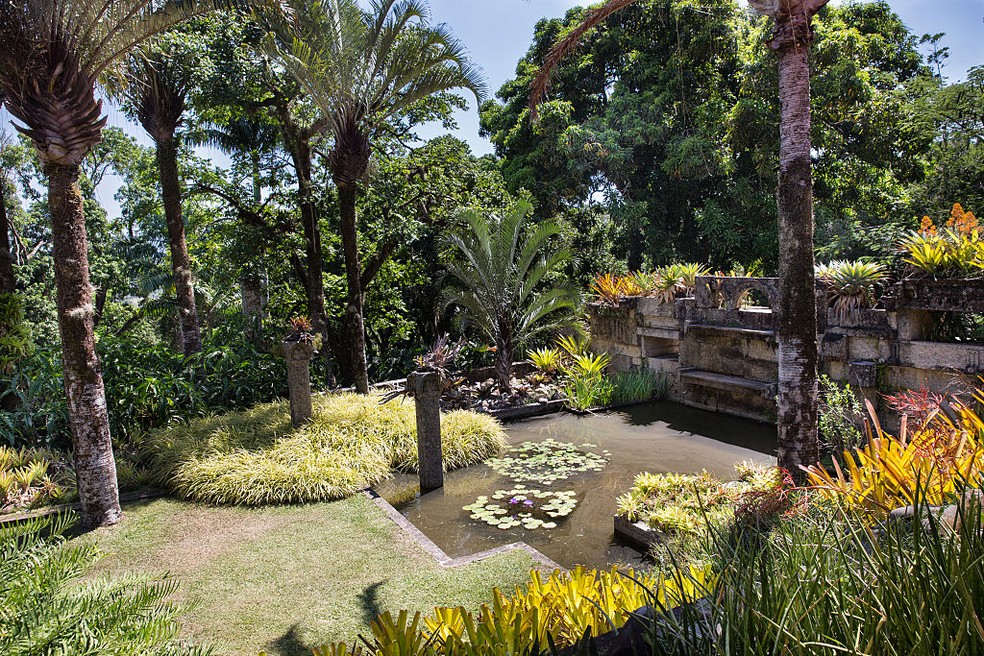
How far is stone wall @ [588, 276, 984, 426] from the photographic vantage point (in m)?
6.82

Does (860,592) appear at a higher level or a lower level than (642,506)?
Answer: higher

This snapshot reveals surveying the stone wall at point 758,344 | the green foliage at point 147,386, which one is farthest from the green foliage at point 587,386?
the green foliage at point 147,386

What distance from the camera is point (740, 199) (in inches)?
580

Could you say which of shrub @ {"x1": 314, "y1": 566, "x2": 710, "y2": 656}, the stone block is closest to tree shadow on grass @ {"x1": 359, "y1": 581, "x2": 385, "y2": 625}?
shrub @ {"x1": 314, "y1": 566, "x2": 710, "y2": 656}

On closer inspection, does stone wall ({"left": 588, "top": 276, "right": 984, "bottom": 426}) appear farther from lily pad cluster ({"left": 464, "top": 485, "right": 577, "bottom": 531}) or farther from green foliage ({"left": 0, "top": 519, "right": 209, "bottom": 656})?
green foliage ({"left": 0, "top": 519, "right": 209, "bottom": 656})

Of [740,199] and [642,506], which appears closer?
[642,506]

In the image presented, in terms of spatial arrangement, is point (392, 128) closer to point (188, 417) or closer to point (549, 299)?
point (549, 299)

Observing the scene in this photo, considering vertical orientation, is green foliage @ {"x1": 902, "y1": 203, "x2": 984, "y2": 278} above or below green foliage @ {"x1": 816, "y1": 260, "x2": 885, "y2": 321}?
above

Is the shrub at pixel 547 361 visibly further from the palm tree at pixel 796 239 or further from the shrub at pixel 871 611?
the shrub at pixel 871 611

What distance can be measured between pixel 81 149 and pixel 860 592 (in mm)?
6410

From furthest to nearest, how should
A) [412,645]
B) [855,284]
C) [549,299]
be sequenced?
[549,299] → [855,284] → [412,645]

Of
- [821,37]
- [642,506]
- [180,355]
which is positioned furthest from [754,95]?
[180,355]

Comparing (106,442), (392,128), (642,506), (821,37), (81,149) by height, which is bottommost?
(642,506)

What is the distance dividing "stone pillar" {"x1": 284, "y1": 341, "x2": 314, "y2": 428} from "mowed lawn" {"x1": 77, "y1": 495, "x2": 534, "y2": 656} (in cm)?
174
